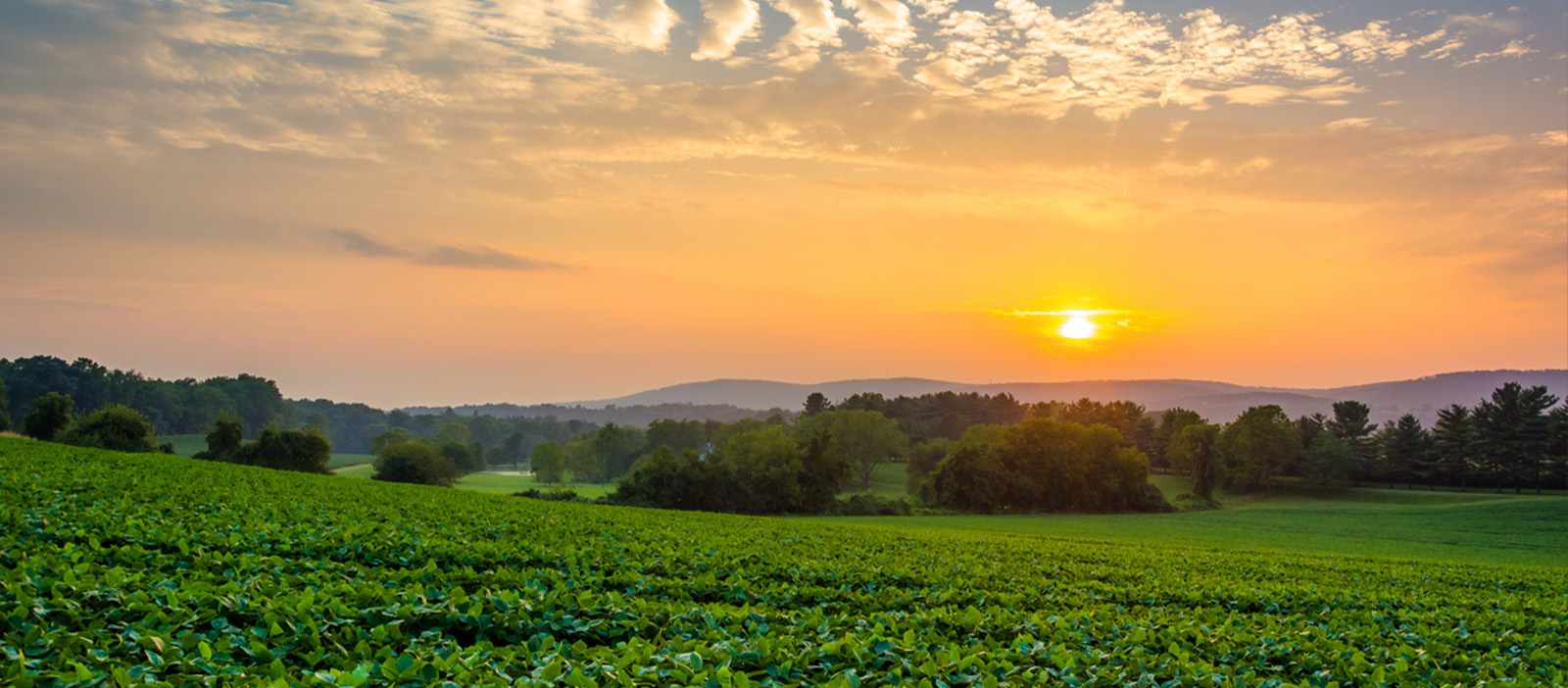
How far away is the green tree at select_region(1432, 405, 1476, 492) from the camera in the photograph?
81.2 metres

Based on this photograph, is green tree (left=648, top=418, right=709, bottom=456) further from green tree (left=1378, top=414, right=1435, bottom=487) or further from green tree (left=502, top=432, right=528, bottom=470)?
green tree (left=1378, top=414, right=1435, bottom=487)

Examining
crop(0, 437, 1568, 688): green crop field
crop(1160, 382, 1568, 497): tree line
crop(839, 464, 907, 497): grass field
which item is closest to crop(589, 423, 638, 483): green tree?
crop(839, 464, 907, 497): grass field

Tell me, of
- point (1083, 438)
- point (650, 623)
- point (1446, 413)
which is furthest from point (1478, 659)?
point (1446, 413)

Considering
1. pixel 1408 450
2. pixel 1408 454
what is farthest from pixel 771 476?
pixel 1408 450

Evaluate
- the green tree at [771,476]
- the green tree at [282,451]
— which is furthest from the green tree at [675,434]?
the green tree at [282,451]

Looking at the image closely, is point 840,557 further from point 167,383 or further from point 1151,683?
point 167,383

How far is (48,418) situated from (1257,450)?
11104cm

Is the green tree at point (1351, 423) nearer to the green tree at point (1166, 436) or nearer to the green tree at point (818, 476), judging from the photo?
the green tree at point (1166, 436)

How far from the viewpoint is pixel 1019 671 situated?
651 centimetres

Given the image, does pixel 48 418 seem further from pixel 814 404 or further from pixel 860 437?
pixel 814 404

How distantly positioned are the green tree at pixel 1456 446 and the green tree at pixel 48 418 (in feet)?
412

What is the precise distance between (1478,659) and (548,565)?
38.9ft

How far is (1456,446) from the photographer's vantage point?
271 ft

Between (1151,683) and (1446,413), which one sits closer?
(1151,683)
